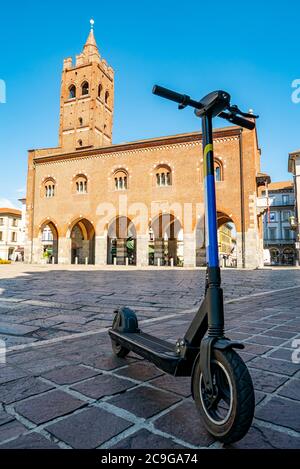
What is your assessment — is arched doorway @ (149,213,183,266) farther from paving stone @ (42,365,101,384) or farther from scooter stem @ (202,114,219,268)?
scooter stem @ (202,114,219,268)

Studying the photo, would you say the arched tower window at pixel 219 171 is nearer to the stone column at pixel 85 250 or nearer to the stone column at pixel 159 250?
the stone column at pixel 159 250

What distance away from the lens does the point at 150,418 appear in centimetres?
139

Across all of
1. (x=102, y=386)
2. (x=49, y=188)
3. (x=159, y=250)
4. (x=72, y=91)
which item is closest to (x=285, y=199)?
(x=159, y=250)

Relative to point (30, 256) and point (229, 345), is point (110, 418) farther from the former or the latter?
point (30, 256)

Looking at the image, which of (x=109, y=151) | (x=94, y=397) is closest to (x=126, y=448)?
(x=94, y=397)

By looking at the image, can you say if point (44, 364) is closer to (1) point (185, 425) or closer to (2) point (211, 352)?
(1) point (185, 425)

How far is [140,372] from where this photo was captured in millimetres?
1989

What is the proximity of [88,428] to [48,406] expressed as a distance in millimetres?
318

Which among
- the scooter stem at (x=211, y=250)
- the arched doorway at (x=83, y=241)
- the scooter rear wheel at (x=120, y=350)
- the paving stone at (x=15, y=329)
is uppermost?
the arched doorway at (x=83, y=241)

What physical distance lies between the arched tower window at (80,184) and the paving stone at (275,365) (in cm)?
2630

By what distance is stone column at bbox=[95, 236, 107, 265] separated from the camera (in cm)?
2597

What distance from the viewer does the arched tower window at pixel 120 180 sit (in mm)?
25848

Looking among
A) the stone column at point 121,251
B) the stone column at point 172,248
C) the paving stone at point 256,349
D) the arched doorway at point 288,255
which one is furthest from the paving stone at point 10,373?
the arched doorway at point 288,255
